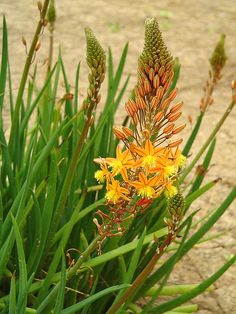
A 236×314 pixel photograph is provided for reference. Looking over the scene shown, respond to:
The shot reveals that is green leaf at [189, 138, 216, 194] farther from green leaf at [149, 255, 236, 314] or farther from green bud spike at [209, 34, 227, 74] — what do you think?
green leaf at [149, 255, 236, 314]

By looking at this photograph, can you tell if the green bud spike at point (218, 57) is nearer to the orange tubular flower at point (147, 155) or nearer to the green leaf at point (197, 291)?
the green leaf at point (197, 291)

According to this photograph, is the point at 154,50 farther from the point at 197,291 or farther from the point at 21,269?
the point at 197,291

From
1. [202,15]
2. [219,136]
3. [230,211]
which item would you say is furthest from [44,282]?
[202,15]

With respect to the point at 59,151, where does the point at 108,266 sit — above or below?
below

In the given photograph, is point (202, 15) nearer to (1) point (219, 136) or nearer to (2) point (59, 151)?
(1) point (219, 136)

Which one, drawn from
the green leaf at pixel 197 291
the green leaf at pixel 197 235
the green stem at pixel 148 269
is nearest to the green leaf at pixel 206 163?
the green leaf at pixel 197 235

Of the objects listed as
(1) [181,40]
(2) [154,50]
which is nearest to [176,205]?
(2) [154,50]

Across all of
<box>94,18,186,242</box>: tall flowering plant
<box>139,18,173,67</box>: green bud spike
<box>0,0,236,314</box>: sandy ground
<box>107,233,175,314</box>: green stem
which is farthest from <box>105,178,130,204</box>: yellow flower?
<box>0,0,236,314</box>: sandy ground

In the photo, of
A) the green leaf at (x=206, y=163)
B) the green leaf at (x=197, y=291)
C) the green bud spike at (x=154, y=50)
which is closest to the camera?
the green bud spike at (x=154, y=50)
